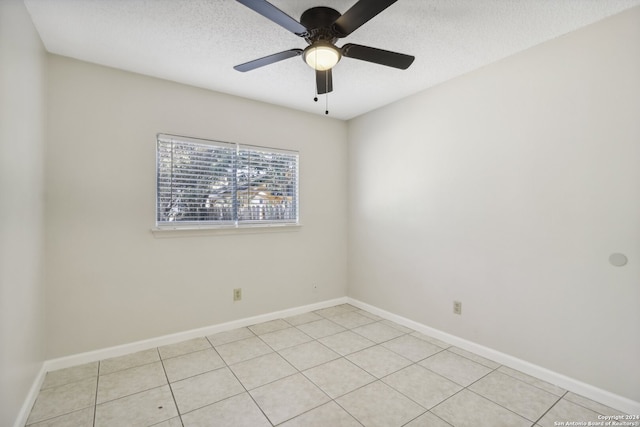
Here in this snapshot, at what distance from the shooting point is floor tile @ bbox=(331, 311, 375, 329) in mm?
3248

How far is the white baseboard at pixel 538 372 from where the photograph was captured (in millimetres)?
1835

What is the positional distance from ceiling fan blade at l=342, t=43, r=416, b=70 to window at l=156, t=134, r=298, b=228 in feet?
5.64

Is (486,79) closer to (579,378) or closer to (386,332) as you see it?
(579,378)

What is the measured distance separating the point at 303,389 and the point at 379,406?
52cm

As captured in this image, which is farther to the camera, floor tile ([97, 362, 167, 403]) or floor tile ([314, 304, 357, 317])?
floor tile ([314, 304, 357, 317])

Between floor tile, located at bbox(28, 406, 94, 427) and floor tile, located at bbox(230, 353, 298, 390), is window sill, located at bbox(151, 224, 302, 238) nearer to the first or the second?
floor tile, located at bbox(230, 353, 298, 390)

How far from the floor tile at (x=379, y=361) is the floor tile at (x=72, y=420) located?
5.82 feet

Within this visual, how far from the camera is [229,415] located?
1.81m

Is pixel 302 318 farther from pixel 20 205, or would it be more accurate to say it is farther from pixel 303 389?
pixel 20 205

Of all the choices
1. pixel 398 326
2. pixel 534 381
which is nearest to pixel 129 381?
pixel 398 326

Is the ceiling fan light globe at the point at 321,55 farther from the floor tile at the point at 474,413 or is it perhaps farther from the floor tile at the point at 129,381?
the floor tile at the point at 129,381

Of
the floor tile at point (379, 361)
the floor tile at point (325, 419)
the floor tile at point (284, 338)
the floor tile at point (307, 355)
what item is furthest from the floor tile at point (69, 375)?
the floor tile at point (379, 361)

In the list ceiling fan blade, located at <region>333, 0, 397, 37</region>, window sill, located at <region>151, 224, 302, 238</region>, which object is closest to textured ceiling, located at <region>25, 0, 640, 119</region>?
ceiling fan blade, located at <region>333, 0, 397, 37</region>

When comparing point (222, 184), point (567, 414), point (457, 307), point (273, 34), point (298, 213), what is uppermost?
point (273, 34)
